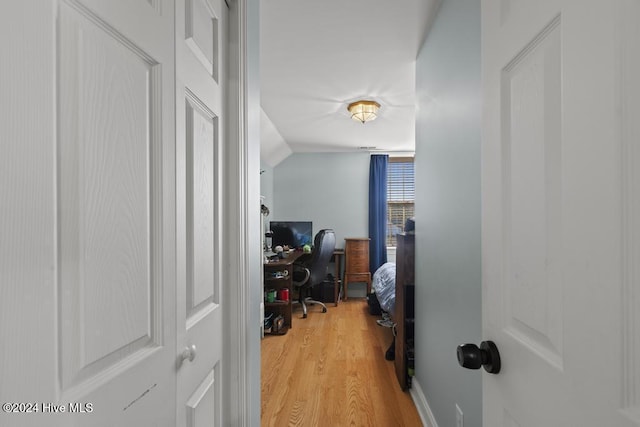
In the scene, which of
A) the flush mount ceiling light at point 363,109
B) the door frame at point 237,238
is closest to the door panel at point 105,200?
the door frame at point 237,238

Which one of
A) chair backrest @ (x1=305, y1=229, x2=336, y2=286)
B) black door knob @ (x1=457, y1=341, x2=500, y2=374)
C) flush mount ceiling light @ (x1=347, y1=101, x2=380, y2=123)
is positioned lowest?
chair backrest @ (x1=305, y1=229, x2=336, y2=286)

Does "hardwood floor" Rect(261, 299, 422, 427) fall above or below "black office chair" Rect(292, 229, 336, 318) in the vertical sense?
below

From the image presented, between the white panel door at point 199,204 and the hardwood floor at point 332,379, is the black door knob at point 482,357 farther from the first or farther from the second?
the hardwood floor at point 332,379

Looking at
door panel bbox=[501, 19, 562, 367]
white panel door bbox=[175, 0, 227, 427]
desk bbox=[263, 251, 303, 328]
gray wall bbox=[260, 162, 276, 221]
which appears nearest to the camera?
door panel bbox=[501, 19, 562, 367]

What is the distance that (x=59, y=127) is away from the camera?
1.44ft

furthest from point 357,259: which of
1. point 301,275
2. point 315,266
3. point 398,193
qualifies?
point 398,193

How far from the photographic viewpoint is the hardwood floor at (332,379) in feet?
6.57

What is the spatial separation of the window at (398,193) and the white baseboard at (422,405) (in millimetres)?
3369

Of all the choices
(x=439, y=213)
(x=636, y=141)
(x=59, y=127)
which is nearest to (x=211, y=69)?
(x=59, y=127)

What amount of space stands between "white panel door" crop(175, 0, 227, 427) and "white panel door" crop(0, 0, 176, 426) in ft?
0.20

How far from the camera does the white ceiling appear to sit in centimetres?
179

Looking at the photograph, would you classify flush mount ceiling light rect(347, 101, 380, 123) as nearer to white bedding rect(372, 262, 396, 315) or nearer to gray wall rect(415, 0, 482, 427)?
gray wall rect(415, 0, 482, 427)

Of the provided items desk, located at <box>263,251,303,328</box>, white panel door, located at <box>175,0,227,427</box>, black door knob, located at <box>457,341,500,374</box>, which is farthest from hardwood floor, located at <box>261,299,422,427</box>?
black door knob, located at <box>457,341,500,374</box>

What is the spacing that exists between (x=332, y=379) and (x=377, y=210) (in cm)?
328
